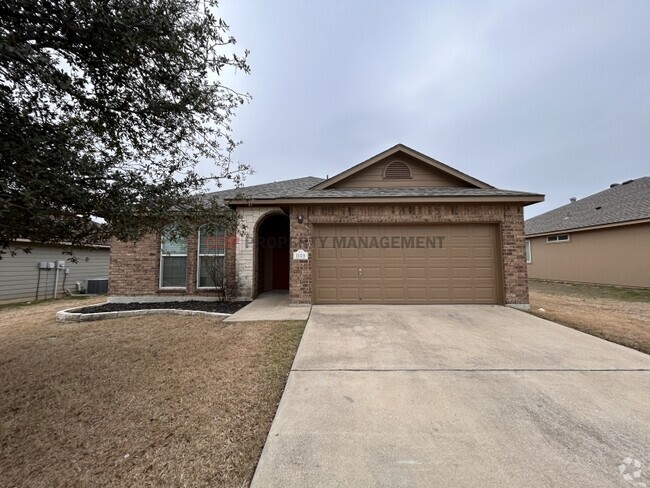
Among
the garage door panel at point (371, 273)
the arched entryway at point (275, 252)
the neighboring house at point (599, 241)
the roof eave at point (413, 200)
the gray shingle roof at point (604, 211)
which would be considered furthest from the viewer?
the gray shingle roof at point (604, 211)

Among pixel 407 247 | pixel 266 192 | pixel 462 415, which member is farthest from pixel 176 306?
pixel 462 415

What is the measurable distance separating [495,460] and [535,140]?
2551 cm

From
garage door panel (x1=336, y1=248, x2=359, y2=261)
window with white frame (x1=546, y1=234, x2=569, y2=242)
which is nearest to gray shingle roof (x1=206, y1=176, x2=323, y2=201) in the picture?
garage door panel (x1=336, y1=248, x2=359, y2=261)

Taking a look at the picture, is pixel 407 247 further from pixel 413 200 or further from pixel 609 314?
pixel 609 314

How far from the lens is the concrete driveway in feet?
6.45

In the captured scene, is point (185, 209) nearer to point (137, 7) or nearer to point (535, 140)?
point (137, 7)

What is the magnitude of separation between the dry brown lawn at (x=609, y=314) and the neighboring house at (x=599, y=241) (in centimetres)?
171

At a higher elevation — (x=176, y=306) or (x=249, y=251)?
(x=249, y=251)

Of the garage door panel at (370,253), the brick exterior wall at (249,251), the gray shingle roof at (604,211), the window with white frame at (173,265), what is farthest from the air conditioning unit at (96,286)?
the gray shingle roof at (604,211)

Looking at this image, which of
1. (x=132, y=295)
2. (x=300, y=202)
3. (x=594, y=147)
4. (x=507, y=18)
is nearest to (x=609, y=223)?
(x=507, y=18)

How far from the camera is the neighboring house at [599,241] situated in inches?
477

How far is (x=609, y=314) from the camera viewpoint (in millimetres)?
7289

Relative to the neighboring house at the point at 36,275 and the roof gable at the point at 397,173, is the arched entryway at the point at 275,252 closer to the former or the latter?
the roof gable at the point at 397,173

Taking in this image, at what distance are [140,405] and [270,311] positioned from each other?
435cm
